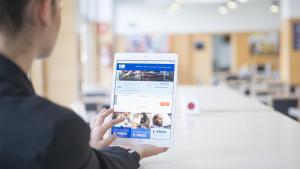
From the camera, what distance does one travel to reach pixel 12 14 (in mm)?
814

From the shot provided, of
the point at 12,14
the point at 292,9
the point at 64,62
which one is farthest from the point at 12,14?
the point at 292,9

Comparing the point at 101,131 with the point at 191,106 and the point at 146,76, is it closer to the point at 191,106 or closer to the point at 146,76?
the point at 146,76

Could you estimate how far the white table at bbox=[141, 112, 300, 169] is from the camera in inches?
52.1

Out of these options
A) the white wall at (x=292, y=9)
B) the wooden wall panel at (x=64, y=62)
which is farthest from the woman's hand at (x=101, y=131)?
the white wall at (x=292, y=9)

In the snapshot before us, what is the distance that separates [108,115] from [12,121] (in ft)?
1.83

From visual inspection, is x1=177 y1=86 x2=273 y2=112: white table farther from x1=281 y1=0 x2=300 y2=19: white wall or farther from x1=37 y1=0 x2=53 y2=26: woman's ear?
x1=281 y1=0 x2=300 y2=19: white wall

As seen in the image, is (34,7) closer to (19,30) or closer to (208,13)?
(19,30)

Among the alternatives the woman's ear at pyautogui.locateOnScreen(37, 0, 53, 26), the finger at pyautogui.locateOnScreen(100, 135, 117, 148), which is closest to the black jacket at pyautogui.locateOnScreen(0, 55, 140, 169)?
the woman's ear at pyautogui.locateOnScreen(37, 0, 53, 26)

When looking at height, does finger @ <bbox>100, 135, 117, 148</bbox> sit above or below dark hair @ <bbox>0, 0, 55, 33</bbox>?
below

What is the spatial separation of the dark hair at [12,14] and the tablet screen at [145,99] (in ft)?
2.03

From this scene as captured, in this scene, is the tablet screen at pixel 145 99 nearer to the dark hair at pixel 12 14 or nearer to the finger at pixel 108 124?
the finger at pixel 108 124

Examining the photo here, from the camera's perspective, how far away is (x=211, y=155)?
1.44m

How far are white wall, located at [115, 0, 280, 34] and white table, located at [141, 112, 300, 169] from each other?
11.0m

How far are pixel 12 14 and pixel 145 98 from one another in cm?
67
